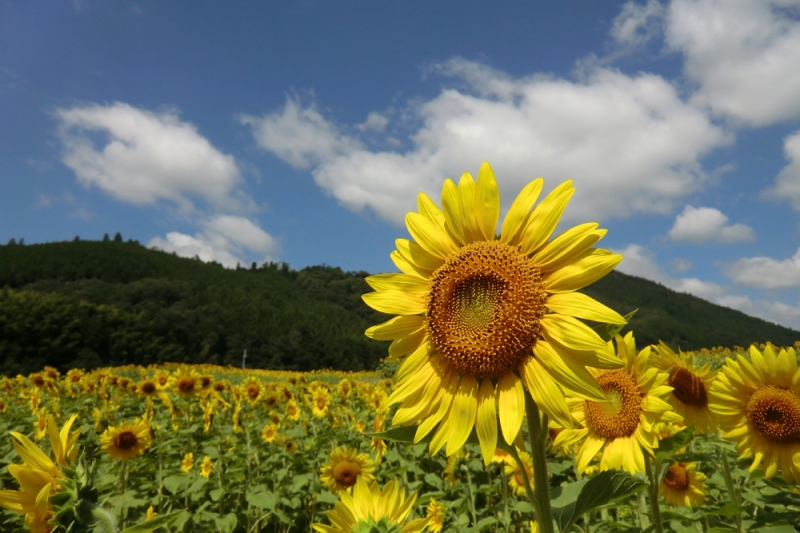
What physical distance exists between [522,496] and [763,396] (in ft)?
10.2

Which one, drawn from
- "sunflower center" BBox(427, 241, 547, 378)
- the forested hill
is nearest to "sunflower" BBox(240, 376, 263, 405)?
"sunflower center" BBox(427, 241, 547, 378)

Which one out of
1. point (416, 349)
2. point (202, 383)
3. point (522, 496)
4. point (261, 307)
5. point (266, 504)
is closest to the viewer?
point (416, 349)

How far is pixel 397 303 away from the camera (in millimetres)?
1721

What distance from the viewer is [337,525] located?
1995mm

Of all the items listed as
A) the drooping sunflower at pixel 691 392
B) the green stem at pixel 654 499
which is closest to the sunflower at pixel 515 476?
the drooping sunflower at pixel 691 392

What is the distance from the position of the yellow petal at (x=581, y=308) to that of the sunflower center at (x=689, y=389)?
1.83 metres

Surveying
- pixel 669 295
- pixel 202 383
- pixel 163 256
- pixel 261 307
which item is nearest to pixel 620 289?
pixel 669 295

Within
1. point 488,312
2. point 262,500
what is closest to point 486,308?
point 488,312

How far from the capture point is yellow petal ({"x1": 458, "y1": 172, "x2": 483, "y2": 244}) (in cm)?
166

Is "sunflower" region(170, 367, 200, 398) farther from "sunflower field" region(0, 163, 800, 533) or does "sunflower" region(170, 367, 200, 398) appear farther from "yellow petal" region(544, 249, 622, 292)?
"yellow petal" region(544, 249, 622, 292)

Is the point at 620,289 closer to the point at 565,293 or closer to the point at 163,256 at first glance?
the point at 163,256

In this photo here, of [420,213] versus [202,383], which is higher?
[420,213]

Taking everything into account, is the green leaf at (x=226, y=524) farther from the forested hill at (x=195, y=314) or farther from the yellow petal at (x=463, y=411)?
the forested hill at (x=195, y=314)

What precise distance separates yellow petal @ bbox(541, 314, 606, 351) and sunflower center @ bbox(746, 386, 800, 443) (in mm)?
2119
